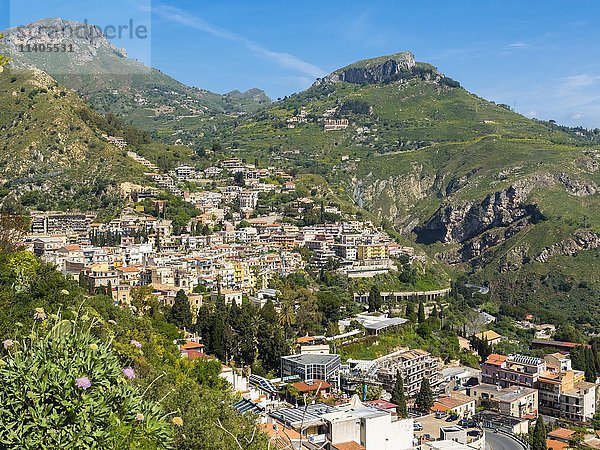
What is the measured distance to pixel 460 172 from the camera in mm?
93938

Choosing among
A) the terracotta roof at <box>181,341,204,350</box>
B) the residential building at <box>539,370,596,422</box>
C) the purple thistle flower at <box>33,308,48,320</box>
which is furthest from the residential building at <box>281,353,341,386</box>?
the purple thistle flower at <box>33,308,48,320</box>

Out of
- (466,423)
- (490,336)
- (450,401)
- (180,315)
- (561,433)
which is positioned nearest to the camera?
(466,423)

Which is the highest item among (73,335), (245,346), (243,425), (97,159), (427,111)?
(427,111)

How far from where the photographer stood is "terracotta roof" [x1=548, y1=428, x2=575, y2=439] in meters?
26.2

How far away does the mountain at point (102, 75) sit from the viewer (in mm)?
127062

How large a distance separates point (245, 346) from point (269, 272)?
13.7 meters

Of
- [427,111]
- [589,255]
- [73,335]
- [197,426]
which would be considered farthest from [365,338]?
[427,111]

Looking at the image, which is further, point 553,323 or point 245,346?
point 553,323

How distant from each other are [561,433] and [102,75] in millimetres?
137629

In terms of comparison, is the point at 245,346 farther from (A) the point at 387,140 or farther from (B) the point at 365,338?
(A) the point at 387,140

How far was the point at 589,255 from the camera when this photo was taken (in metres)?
66.3

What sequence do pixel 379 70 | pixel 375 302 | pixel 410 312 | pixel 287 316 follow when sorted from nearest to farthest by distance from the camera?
pixel 287 316 → pixel 375 302 → pixel 410 312 → pixel 379 70

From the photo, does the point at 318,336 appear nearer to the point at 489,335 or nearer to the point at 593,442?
the point at 593,442

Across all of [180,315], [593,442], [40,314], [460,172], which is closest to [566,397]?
[593,442]
